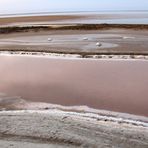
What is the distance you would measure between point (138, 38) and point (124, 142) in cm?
1436

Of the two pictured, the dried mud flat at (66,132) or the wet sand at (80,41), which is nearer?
the dried mud flat at (66,132)

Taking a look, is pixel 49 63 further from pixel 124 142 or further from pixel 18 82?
pixel 124 142

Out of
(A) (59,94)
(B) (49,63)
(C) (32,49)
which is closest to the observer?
(A) (59,94)

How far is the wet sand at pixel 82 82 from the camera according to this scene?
10945 mm

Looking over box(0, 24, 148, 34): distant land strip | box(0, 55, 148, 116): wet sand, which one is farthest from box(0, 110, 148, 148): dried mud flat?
box(0, 24, 148, 34): distant land strip

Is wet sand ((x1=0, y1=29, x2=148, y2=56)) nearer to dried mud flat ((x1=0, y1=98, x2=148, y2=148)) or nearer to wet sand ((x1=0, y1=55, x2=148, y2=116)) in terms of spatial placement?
wet sand ((x1=0, y1=55, x2=148, y2=116))

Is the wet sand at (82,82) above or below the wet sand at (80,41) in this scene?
above

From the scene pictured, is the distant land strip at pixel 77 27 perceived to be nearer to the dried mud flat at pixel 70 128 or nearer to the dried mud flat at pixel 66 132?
the dried mud flat at pixel 70 128

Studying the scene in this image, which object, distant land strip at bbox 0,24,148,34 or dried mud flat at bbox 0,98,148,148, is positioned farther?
distant land strip at bbox 0,24,148,34

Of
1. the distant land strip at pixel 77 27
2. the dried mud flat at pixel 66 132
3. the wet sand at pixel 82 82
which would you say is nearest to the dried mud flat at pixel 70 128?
the dried mud flat at pixel 66 132

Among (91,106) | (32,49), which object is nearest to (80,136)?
(91,106)

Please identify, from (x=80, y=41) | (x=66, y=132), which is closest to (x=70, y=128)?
(x=66, y=132)

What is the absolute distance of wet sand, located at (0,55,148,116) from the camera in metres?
10.9

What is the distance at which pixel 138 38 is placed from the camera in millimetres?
21406
